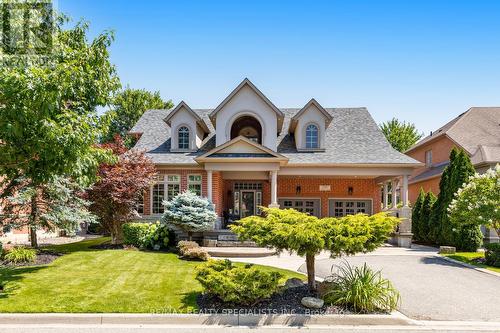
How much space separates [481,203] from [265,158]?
9365 mm

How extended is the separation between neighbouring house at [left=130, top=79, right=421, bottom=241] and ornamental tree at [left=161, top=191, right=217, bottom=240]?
1500 mm

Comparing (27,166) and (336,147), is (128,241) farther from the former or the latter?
(336,147)

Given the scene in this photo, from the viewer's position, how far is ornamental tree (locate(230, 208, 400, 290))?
→ 7.52 meters

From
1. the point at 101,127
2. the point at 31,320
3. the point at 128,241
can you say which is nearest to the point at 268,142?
the point at 128,241

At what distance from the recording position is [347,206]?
2325 centimetres

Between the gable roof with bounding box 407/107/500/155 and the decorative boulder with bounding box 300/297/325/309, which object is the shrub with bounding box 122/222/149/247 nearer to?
the decorative boulder with bounding box 300/297/325/309

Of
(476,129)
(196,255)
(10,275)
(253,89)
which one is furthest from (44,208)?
(476,129)

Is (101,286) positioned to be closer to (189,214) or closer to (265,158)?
(189,214)

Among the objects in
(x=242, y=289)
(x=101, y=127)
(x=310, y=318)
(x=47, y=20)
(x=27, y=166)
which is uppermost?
(x=47, y=20)

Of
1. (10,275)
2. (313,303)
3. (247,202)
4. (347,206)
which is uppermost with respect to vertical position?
(247,202)

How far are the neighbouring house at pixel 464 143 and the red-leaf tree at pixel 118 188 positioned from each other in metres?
17.7

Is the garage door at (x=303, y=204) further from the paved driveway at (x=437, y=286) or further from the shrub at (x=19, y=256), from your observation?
the shrub at (x=19, y=256)

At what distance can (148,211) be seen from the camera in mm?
20172

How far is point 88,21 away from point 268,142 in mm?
11825
